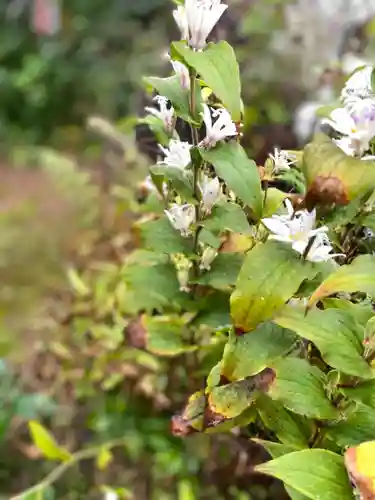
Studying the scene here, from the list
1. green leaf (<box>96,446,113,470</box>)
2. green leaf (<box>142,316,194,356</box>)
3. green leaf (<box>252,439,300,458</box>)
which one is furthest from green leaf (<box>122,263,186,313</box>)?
green leaf (<box>96,446,113,470</box>)

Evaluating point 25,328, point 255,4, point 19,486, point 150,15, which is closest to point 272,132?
point 255,4

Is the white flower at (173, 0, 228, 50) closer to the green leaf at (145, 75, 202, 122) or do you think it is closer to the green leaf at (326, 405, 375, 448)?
the green leaf at (145, 75, 202, 122)

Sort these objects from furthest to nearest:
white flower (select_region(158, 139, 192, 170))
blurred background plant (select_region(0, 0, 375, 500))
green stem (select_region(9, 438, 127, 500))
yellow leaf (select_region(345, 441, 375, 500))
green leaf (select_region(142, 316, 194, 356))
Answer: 1. blurred background plant (select_region(0, 0, 375, 500))
2. green stem (select_region(9, 438, 127, 500))
3. green leaf (select_region(142, 316, 194, 356))
4. white flower (select_region(158, 139, 192, 170))
5. yellow leaf (select_region(345, 441, 375, 500))

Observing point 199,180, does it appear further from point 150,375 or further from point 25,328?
point 25,328

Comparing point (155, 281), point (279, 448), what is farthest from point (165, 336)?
point (279, 448)

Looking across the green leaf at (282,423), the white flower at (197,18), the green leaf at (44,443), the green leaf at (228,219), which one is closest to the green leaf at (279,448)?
the green leaf at (282,423)
